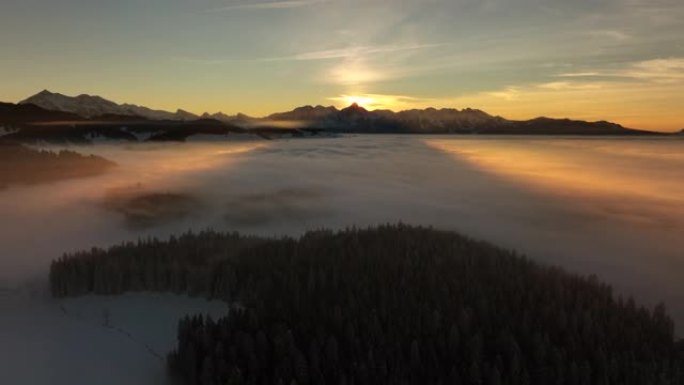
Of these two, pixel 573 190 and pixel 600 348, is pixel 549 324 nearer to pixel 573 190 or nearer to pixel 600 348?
pixel 600 348

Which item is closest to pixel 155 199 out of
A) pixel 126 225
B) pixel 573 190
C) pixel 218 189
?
pixel 218 189

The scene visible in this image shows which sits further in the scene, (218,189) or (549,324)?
(218,189)

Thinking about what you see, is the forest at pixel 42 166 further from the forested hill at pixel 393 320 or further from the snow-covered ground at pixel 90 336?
the forested hill at pixel 393 320

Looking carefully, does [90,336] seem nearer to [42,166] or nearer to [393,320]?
[393,320]

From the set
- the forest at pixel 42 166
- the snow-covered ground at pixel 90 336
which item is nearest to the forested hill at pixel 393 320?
the snow-covered ground at pixel 90 336

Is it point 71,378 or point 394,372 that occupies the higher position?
point 394,372

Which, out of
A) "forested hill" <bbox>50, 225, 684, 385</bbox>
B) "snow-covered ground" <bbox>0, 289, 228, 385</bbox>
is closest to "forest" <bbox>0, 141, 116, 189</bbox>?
"snow-covered ground" <bbox>0, 289, 228, 385</bbox>
